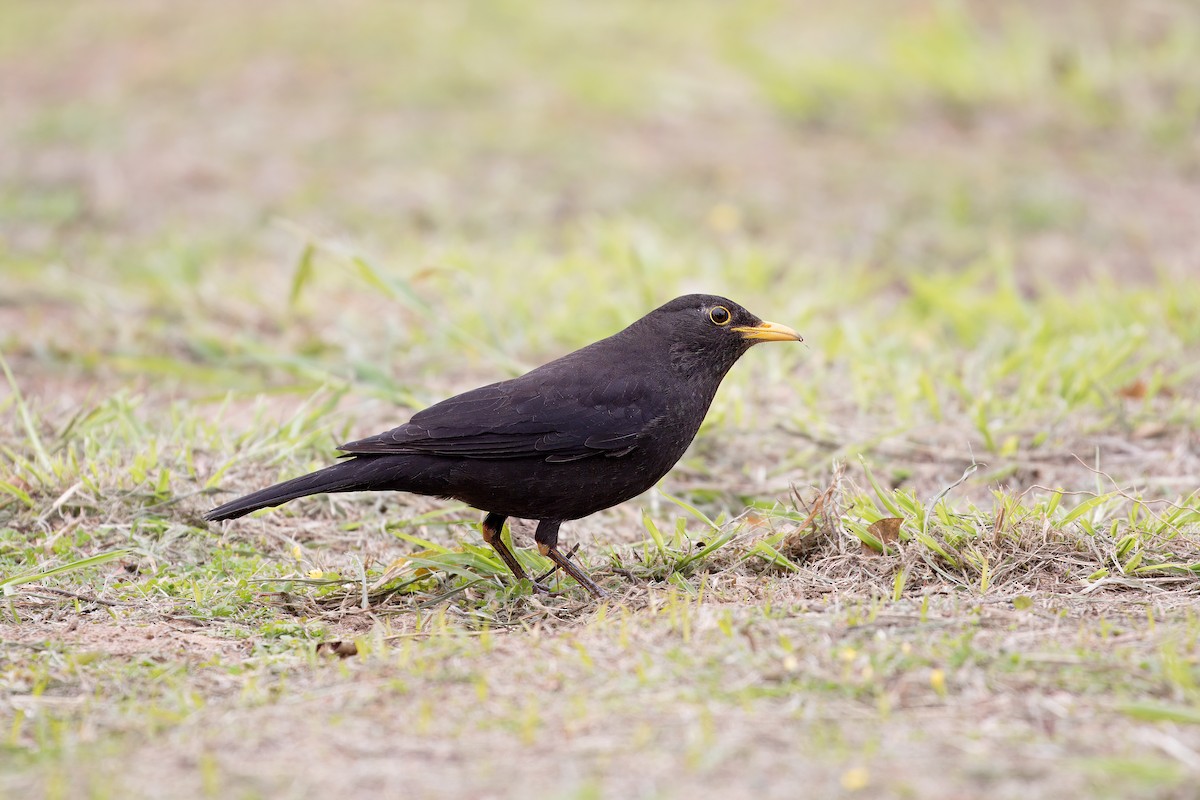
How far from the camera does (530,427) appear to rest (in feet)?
14.4

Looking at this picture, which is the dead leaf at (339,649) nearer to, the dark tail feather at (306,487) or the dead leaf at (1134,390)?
the dark tail feather at (306,487)

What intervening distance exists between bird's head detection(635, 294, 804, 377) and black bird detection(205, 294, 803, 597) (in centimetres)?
18

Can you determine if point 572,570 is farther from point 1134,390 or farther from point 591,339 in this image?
point 1134,390

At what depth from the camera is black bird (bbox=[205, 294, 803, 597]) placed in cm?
430

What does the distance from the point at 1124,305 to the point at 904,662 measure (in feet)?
15.3

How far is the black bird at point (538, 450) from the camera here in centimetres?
430

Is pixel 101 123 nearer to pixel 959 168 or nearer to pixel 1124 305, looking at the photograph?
pixel 959 168

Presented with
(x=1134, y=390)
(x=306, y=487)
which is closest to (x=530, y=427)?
(x=306, y=487)

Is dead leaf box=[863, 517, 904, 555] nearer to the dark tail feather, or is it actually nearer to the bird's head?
the bird's head

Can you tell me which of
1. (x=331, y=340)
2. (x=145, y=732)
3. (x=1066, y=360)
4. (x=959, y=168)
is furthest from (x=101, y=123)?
(x=145, y=732)

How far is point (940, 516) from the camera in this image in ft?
13.5

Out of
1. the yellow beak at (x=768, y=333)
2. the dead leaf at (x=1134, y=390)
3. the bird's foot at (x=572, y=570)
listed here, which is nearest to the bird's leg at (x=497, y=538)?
the bird's foot at (x=572, y=570)

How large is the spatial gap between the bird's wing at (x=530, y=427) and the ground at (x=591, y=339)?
405mm

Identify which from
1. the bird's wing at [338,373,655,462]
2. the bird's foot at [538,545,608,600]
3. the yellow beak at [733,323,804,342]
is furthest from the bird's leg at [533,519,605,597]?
the yellow beak at [733,323,804,342]
